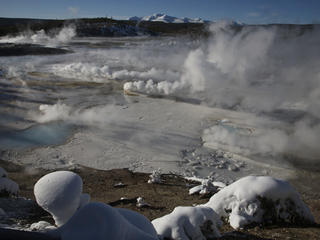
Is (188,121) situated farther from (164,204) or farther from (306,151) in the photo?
(164,204)

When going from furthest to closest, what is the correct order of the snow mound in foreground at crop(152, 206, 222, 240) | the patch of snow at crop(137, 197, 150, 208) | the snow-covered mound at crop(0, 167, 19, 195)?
the patch of snow at crop(137, 197, 150, 208)
the snow-covered mound at crop(0, 167, 19, 195)
the snow mound in foreground at crop(152, 206, 222, 240)

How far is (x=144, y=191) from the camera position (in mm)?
7402

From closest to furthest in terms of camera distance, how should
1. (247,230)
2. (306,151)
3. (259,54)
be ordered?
(247,230), (306,151), (259,54)

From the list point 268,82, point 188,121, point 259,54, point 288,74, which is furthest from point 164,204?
point 259,54

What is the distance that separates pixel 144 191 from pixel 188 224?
3380 millimetres

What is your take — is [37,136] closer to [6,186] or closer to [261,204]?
[6,186]

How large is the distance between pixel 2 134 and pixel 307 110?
13172mm

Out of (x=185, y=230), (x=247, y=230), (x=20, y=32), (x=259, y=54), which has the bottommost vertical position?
(x=247, y=230)

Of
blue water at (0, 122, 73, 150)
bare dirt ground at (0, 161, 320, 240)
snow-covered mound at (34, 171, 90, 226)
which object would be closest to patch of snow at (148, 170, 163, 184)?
bare dirt ground at (0, 161, 320, 240)

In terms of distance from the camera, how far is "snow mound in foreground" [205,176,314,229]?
4949 millimetres

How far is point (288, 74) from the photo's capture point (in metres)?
23.2

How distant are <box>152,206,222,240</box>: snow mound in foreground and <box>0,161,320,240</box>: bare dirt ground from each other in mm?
535

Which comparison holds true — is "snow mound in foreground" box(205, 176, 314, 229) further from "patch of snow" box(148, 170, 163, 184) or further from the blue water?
the blue water

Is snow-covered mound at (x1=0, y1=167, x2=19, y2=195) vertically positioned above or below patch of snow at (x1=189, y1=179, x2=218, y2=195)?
above
